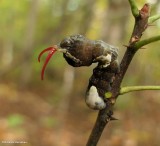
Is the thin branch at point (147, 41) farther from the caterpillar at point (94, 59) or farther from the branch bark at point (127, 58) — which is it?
the caterpillar at point (94, 59)

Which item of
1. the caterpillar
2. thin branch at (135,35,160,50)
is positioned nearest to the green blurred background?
the caterpillar

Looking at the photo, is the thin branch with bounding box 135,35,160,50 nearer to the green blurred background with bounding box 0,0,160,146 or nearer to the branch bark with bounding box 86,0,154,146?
the branch bark with bounding box 86,0,154,146

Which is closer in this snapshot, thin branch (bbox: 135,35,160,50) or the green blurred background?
thin branch (bbox: 135,35,160,50)

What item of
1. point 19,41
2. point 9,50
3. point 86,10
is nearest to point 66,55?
point 86,10

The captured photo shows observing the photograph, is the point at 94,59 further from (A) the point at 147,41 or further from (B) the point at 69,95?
(B) the point at 69,95

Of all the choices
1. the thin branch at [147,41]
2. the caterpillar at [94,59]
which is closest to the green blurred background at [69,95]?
the caterpillar at [94,59]

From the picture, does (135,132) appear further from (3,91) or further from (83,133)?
(3,91)

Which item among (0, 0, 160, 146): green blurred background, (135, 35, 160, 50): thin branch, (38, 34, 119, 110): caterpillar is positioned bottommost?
(0, 0, 160, 146): green blurred background

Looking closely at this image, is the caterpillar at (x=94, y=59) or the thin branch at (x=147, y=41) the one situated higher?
the thin branch at (x=147, y=41)
